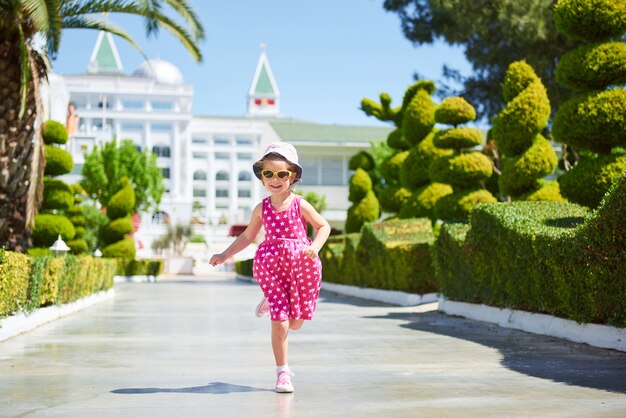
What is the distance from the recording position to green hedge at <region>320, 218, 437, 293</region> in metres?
21.5

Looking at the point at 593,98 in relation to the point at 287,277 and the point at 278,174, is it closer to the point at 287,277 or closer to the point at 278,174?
the point at 278,174

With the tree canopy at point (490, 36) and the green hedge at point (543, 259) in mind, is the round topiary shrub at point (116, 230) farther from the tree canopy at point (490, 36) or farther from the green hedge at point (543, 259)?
the green hedge at point (543, 259)

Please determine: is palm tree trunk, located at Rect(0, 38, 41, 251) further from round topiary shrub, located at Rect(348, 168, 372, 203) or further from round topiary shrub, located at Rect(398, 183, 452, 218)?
round topiary shrub, located at Rect(348, 168, 372, 203)

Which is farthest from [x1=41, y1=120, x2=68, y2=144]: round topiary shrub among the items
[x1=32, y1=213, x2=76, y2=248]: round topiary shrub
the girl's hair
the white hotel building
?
the white hotel building

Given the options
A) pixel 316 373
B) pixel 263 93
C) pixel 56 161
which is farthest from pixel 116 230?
pixel 263 93

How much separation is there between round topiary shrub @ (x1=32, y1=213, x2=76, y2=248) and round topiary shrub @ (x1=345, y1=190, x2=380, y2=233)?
14.8 meters

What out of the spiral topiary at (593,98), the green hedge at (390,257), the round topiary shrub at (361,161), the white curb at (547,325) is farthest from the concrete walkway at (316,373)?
the round topiary shrub at (361,161)

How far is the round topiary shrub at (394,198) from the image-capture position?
105 ft

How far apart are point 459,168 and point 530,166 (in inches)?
143

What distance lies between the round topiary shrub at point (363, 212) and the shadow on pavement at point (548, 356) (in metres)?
23.2

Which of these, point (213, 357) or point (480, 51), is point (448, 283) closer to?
point (213, 357)

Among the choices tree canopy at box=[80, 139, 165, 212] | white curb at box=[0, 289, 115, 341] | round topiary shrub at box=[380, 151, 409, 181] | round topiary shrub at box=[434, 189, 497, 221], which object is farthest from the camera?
tree canopy at box=[80, 139, 165, 212]

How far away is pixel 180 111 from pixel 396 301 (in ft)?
349

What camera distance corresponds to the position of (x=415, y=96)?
31453mm
